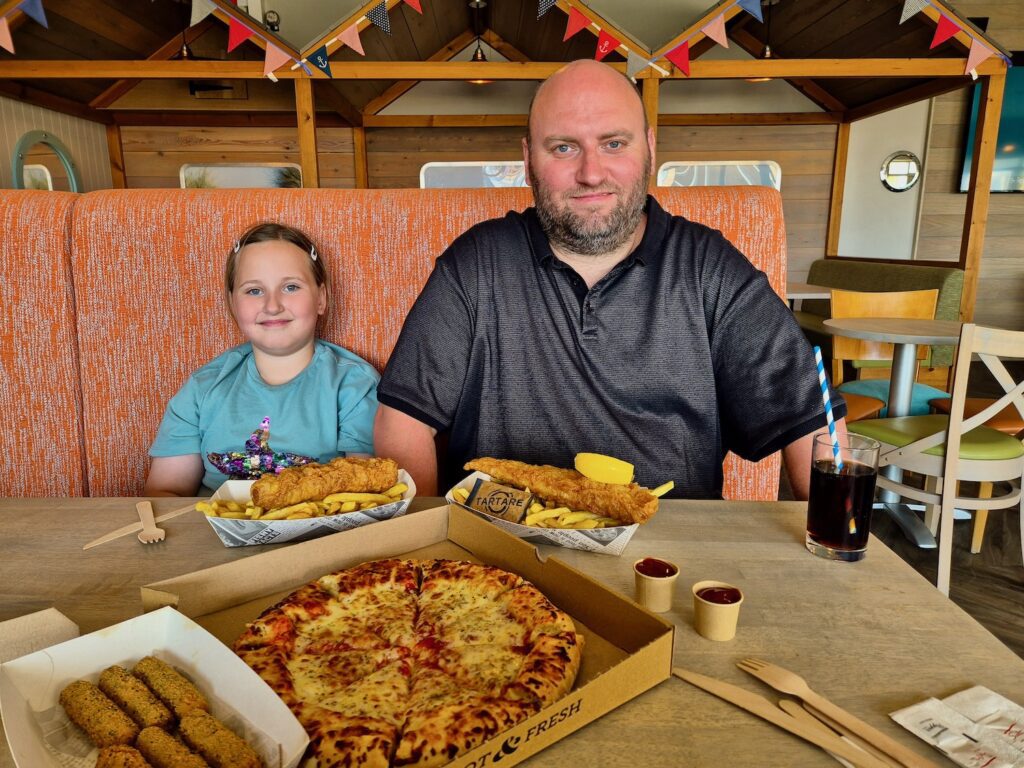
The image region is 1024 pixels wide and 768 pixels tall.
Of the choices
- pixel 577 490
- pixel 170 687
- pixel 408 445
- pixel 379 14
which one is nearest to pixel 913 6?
pixel 379 14

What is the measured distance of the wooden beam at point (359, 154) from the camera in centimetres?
679

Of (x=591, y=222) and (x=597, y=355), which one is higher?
(x=591, y=222)

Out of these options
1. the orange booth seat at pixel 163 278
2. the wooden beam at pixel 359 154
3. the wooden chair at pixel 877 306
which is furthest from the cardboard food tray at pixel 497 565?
the wooden beam at pixel 359 154

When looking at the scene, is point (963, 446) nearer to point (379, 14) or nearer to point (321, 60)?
point (379, 14)

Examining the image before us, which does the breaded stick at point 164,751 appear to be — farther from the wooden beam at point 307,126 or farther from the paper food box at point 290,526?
the wooden beam at point 307,126

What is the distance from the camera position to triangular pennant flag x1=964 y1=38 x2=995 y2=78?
166 inches

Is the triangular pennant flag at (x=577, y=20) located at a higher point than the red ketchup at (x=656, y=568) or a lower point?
higher

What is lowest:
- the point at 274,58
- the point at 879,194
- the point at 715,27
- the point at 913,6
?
the point at 879,194

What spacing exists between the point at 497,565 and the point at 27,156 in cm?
631

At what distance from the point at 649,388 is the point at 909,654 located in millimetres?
837

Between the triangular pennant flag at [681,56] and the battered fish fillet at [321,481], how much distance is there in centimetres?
387

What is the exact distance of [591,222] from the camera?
150cm

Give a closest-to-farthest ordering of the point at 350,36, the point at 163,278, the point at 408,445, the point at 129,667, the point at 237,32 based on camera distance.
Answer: the point at 129,667, the point at 408,445, the point at 163,278, the point at 237,32, the point at 350,36

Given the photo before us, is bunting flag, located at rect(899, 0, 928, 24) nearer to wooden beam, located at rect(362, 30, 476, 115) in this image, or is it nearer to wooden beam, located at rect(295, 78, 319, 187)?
wooden beam, located at rect(295, 78, 319, 187)
